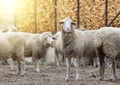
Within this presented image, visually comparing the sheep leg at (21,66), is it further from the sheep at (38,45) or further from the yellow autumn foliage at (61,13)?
the yellow autumn foliage at (61,13)

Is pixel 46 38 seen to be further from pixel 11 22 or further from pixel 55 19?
pixel 11 22

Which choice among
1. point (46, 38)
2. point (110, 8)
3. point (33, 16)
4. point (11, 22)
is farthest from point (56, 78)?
point (11, 22)

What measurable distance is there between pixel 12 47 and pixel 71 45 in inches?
75.2

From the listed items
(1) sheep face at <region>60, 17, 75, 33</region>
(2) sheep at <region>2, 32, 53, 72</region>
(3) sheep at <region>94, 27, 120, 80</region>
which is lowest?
(2) sheep at <region>2, 32, 53, 72</region>

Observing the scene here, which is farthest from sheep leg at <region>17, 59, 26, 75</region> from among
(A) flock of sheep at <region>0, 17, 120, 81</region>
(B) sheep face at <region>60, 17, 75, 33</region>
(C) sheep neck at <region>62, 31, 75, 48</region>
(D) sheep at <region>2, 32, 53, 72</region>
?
(B) sheep face at <region>60, 17, 75, 33</region>

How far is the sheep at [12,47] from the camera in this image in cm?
1437

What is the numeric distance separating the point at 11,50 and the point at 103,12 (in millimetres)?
6301

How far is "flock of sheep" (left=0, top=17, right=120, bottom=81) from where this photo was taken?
512 inches

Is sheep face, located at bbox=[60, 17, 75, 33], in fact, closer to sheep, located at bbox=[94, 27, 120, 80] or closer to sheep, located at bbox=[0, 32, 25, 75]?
sheep, located at bbox=[94, 27, 120, 80]

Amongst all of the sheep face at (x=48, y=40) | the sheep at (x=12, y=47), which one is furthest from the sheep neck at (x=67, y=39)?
the sheep face at (x=48, y=40)

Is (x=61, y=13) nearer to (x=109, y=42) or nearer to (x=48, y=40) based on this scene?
(x=48, y=40)

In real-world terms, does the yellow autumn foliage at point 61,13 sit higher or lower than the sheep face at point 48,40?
higher

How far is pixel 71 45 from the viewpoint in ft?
45.0

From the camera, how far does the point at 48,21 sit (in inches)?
877
